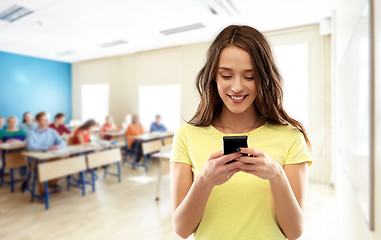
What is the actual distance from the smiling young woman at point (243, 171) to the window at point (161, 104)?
640 cm

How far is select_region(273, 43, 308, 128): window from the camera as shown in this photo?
5.12 meters

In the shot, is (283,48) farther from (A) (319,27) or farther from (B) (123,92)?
(B) (123,92)

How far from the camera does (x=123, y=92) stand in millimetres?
8164

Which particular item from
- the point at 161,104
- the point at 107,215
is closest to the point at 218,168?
the point at 107,215

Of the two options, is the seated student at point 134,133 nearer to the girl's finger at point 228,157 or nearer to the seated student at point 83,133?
the seated student at point 83,133

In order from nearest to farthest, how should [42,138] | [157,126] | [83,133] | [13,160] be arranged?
→ [13,160] < [42,138] < [83,133] < [157,126]

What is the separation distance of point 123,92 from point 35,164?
4.37 meters

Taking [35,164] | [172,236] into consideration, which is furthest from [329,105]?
[35,164]

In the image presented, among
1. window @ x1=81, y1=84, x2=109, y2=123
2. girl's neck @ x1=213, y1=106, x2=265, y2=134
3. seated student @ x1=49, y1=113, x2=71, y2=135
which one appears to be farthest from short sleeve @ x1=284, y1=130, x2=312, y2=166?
window @ x1=81, y1=84, x2=109, y2=123

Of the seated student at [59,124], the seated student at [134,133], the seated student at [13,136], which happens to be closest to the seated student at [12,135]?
the seated student at [13,136]

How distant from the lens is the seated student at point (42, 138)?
4328 mm

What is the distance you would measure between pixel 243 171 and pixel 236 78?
27 centimetres

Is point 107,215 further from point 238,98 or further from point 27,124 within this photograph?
point 27,124

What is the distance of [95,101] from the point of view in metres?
8.84
